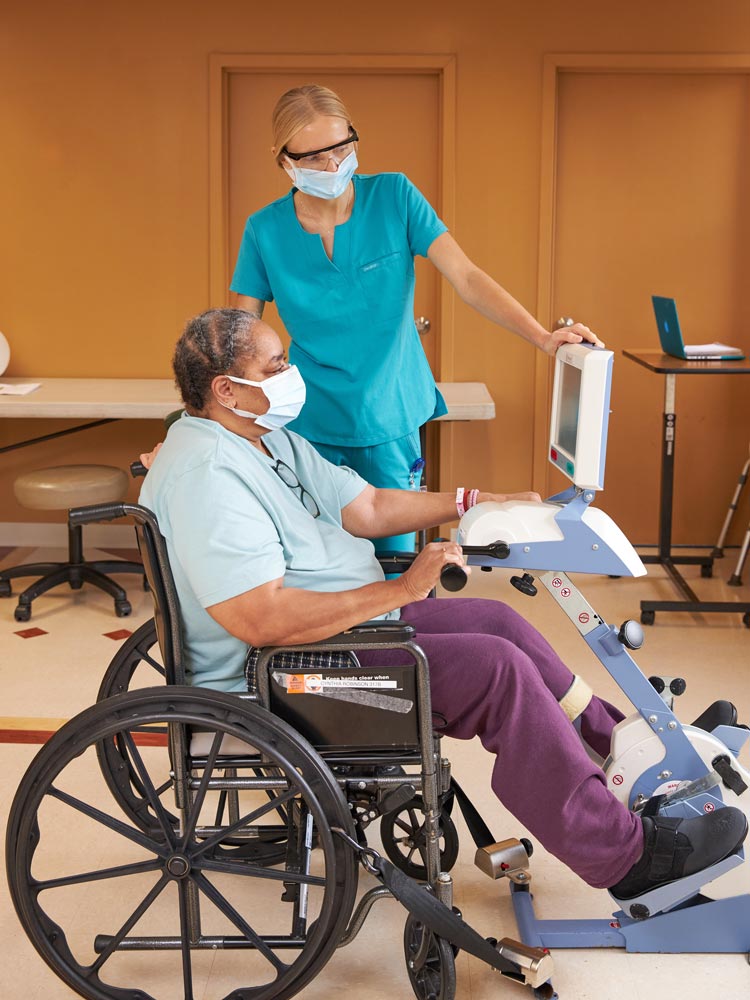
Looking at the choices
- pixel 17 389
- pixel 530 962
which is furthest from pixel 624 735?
pixel 17 389

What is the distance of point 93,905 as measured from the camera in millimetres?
2115

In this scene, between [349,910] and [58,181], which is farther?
[58,181]

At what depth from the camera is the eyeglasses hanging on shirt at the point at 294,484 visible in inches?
77.1

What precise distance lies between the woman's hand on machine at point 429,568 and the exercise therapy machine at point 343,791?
4 cm

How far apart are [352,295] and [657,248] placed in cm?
235

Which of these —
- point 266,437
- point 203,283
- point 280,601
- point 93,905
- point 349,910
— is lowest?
point 93,905

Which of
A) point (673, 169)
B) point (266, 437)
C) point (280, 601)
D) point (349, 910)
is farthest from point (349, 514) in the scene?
point (673, 169)

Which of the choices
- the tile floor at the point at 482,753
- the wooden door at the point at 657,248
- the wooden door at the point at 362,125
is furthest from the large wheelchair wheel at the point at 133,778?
the wooden door at the point at 657,248

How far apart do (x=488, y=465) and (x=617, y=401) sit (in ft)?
1.87

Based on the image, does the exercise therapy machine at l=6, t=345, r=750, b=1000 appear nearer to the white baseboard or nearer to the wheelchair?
the wheelchair

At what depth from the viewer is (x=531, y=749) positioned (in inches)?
69.2

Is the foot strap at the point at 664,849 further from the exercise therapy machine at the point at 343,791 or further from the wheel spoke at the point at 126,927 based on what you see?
the wheel spoke at the point at 126,927

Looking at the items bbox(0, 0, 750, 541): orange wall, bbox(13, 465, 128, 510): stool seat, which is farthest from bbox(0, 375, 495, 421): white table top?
bbox(0, 0, 750, 541): orange wall

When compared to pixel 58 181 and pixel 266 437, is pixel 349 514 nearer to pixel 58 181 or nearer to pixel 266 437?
pixel 266 437
